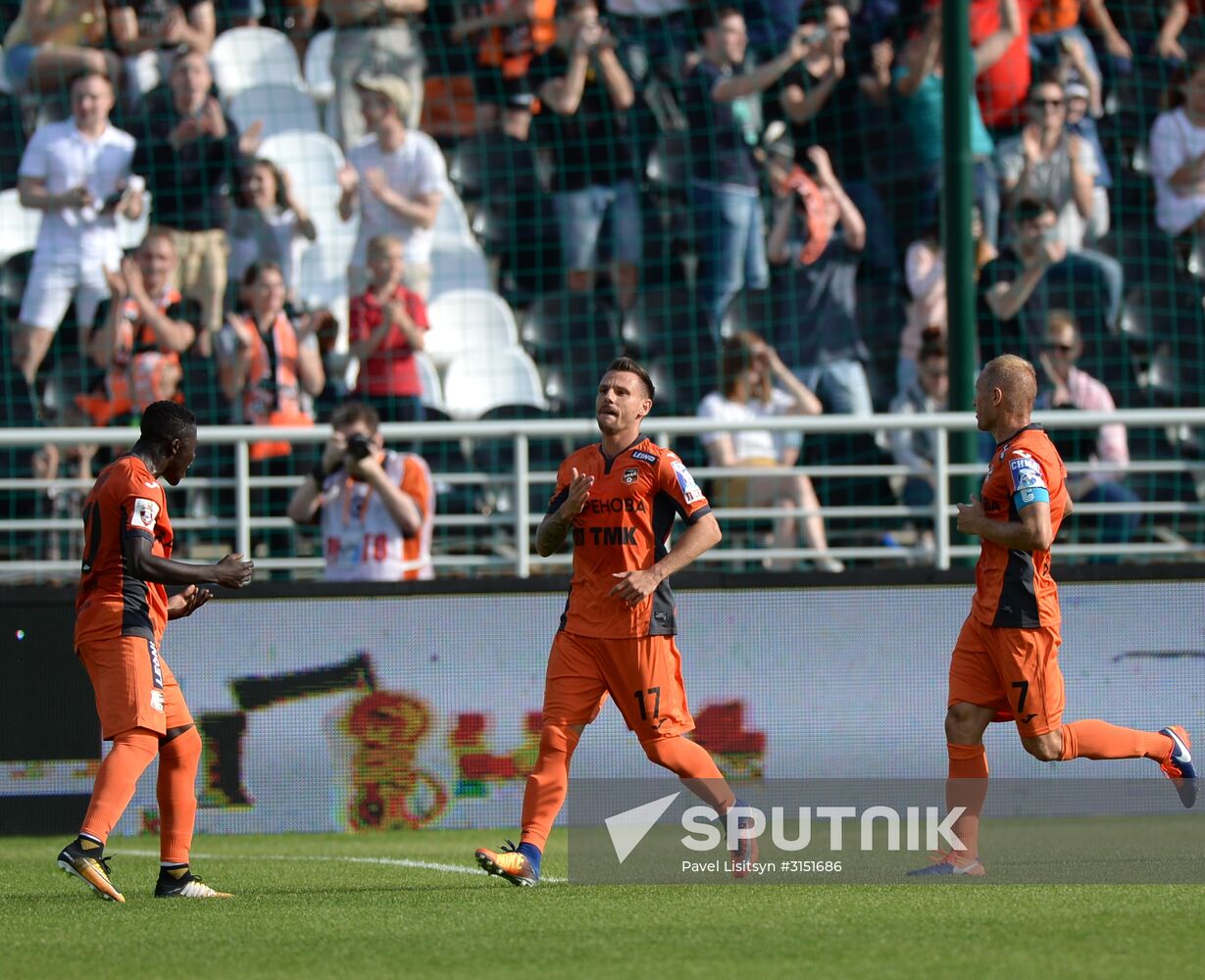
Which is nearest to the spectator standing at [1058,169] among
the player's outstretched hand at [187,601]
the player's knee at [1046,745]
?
the player's knee at [1046,745]

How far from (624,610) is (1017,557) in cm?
150

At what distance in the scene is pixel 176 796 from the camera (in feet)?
22.3

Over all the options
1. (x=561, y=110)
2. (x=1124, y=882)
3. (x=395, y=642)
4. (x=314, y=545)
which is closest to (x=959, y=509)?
(x=1124, y=882)

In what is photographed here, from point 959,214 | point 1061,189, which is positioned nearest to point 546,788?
point 959,214

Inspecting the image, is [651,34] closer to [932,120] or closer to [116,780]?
[932,120]

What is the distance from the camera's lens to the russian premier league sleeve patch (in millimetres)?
6734

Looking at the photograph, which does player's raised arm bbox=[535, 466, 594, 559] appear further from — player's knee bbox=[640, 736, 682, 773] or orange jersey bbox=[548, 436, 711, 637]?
player's knee bbox=[640, 736, 682, 773]

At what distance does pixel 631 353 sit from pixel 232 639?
419cm

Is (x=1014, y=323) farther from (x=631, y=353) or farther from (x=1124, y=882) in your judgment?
(x=1124, y=882)

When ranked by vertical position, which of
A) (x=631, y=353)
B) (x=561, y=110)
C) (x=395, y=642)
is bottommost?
(x=395, y=642)

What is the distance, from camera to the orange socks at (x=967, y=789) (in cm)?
694

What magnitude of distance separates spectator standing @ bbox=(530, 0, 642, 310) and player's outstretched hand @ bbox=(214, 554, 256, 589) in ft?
22.5

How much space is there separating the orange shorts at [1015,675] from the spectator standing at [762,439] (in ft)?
12.5

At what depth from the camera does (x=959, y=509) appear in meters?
6.96
